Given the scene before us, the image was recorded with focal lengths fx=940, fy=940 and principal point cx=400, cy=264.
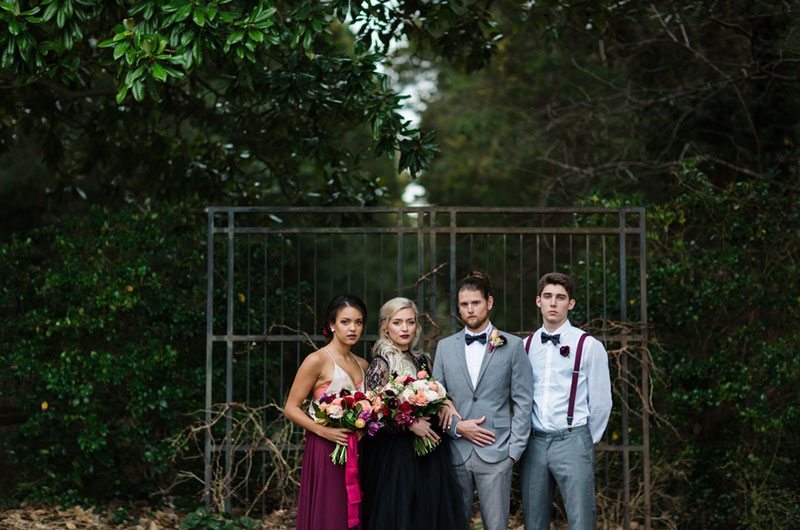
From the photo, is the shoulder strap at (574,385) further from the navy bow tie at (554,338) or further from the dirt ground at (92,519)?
the dirt ground at (92,519)

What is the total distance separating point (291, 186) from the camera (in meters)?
10.2

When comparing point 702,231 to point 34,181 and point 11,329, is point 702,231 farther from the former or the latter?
point 34,181

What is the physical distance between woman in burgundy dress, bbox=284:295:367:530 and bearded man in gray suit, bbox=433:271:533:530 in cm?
57

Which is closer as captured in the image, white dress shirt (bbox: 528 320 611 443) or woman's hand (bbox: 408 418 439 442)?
Answer: woman's hand (bbox: 408 418 439 442)

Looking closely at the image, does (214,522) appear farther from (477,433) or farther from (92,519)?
(477,433)

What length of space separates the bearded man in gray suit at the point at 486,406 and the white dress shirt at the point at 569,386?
0.10 meters

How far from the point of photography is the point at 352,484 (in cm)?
504

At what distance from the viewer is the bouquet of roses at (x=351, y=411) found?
193 inches

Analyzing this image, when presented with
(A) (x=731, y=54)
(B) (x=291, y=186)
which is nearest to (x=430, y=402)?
(B) (x=291, y=186)

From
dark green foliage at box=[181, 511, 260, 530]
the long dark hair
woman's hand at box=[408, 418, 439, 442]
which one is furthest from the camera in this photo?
dark green foliage at box=[181, 511, 260, 530]

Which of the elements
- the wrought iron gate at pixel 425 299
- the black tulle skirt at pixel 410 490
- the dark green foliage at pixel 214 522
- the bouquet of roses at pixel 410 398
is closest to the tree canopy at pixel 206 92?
the wrought iron gate at pixel 425 299

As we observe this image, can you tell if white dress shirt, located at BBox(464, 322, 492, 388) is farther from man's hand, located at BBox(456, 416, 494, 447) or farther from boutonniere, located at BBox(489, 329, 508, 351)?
man's hand, located at BBox(456, 416, 494, 447)

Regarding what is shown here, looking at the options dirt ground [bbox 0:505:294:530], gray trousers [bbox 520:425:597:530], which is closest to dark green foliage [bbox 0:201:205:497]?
dirt ground [bbox 0:505:294:530]

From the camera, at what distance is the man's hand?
5012 millimetres
